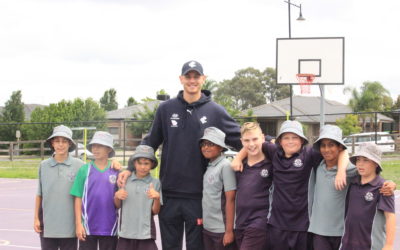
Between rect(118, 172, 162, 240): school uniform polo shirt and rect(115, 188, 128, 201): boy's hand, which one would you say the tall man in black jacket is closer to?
rect(118, 172, 162, 240): school uniform polo shirt

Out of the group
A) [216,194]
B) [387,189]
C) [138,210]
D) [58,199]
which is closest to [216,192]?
[216,194]

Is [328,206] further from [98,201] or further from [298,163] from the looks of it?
[98,201]

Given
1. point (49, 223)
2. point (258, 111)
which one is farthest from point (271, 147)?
point (258, 111)

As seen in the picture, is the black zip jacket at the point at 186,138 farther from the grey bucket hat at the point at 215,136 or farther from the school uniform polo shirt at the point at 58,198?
the school uniform polo shirt at the point at 58,198

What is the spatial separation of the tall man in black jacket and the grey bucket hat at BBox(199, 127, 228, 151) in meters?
0.14

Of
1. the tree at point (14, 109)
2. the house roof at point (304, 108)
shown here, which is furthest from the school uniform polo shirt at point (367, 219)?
the tree at point (14, 109)

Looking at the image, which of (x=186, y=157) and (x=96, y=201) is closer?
(x=186, y=157)

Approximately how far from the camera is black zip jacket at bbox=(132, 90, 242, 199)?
4645 mm

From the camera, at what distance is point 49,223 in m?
4.85

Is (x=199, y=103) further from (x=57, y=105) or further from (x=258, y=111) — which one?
(x=258, y=111)

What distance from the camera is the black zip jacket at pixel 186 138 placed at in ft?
15.2

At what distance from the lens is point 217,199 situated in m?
4.50

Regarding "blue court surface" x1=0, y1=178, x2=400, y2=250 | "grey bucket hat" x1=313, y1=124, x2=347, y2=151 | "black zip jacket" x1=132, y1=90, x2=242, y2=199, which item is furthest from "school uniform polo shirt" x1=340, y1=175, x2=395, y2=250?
"blue court surface" x1=0, y1=178, x2=400, y2=250

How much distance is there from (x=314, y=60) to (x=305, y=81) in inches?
24.6
